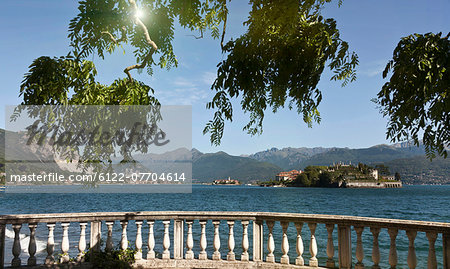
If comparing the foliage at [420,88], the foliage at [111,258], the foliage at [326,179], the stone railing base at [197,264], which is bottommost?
the foliage at [326,179]

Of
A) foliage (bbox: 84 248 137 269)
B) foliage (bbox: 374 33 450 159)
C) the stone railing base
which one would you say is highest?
foliage (bbox: 374 33 450 159)

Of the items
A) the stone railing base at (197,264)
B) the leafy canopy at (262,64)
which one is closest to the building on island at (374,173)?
the stone railing base at (197,264)

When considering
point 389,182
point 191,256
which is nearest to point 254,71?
point 191,256

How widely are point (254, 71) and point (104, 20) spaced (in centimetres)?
286

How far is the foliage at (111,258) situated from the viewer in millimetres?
Result: 6395

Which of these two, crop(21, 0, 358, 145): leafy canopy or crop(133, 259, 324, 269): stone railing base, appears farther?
crop(133, 259, 324, 269): stone railing base

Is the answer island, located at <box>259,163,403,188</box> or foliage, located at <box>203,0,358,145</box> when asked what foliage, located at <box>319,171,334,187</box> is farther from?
foliage, located at <box>203,0,358,145</box>

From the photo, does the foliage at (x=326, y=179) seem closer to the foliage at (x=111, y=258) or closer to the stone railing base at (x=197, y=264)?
the stone railing base at (x=197, y=264)

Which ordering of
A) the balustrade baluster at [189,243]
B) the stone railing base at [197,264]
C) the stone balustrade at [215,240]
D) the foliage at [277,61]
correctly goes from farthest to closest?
the balustrade baluster at [189,243] → the stone railing base at [197,264] → the stone balustrade at [215,240] → the foliage at [277,61]


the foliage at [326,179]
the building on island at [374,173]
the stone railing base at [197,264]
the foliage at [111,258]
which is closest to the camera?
the foliage at [111,258]

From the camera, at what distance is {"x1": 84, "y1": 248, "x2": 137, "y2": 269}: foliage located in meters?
6.39

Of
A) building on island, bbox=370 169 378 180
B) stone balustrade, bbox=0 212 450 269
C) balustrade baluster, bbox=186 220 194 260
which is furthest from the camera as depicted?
building on island, bbox=370 169 378 180

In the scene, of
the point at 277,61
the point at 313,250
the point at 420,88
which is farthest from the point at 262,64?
the point at 313,250

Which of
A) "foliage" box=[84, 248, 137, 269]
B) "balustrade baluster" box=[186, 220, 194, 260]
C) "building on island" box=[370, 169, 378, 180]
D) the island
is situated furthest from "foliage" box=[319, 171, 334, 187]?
"foliage" box=[84, 248, 137, 269]
